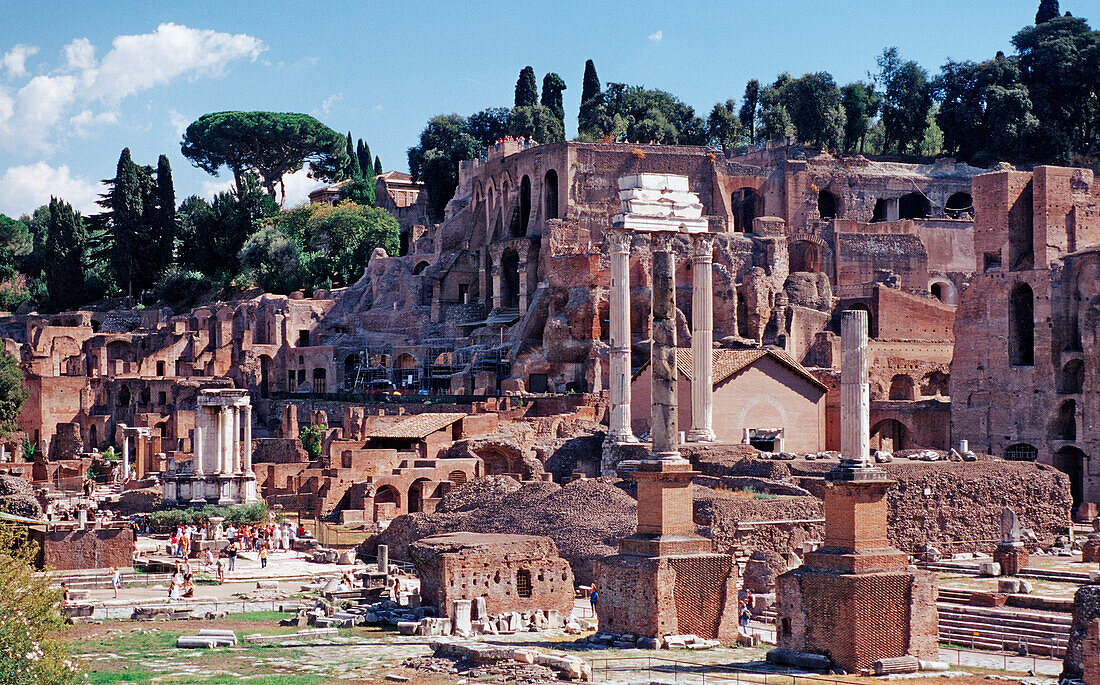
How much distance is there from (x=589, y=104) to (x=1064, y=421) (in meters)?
46.0

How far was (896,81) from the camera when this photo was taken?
8656 centimetres

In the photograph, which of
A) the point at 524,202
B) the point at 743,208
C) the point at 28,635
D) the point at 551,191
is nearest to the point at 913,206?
the point at 743,208

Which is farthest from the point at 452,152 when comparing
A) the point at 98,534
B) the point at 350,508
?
the point at 98,534

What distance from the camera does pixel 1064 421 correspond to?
51.7 meters

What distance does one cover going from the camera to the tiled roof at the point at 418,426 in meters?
49.3

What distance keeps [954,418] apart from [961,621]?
28.1 m

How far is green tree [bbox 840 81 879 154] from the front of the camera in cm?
8419

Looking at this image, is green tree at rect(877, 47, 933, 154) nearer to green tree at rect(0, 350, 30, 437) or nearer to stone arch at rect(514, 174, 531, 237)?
stone arch at rect(514, 174, 531, 237)

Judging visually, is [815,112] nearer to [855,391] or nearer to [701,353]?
[701,353]

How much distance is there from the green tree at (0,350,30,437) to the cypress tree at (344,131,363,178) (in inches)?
1420

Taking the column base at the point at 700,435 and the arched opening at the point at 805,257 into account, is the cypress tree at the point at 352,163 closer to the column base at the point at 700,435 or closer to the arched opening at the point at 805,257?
the arched opening at the point at 805,257

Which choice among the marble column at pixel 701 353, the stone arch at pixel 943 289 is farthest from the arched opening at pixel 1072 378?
the marble column at pixel 701 353

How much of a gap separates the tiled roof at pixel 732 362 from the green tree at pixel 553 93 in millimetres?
48463

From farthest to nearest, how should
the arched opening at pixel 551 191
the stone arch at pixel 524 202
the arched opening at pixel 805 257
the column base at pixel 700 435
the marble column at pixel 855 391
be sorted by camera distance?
the stone arch at pixel 524 202, the arched opening at pixel 551 191, the arched opening at pixel 805 257, the column base at pixel 700 435, the marble column at pixel 855 391
